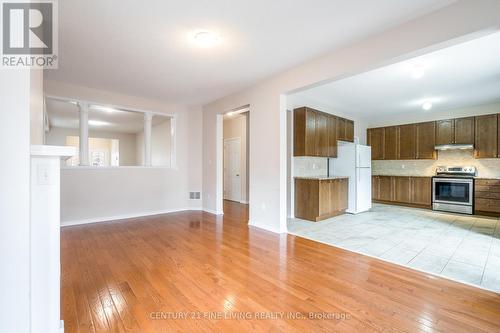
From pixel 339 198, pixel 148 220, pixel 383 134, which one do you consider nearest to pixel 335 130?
pixel 339 198

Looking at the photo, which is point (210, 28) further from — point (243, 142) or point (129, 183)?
point (243, 142)

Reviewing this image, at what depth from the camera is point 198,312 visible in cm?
184

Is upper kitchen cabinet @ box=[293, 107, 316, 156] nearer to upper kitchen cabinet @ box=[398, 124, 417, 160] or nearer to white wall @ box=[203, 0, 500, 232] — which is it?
white wall @ box=[203, 0, 500, 232]

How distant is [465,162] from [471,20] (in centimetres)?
555

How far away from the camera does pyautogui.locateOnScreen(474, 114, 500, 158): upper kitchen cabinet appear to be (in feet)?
18.0

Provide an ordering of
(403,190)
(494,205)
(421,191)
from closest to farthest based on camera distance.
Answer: (494,205) < (421,191) < (403,190)

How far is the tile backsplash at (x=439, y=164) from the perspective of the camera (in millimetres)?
5734

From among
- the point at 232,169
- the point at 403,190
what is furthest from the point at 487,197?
the point at 232,169

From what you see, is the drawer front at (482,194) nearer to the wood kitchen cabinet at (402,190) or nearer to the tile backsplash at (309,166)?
the wood kitchen cabinet at (402,190)

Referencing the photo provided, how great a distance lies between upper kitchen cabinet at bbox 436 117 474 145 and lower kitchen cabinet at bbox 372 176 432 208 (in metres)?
1.12

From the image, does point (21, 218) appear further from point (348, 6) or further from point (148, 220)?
point (148, 220)

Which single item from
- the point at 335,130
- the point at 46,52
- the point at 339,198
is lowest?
the point at 339,198

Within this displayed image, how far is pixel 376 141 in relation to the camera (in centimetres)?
754

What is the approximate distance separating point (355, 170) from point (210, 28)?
14.9 feet
